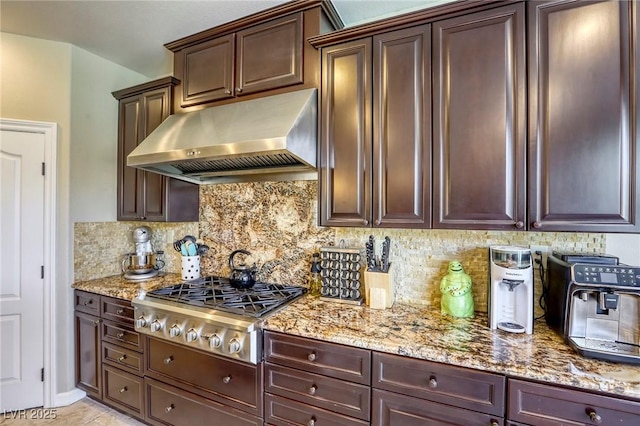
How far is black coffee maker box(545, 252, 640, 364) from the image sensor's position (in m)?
1.17

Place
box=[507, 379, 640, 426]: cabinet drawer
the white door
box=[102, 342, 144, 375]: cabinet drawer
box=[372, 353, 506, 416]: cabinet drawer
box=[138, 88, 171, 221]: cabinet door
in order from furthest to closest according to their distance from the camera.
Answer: box=[138, 88, 171, 221]: cabinet door < the white door < box=[102, 342, 144, 375]: cabinet drawer < box=[372, 353, 506, 416]: cabinet drawer < box=[507, 379, 640, 426]: cabinet drawer

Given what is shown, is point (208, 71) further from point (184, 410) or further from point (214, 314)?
point (184, 410)

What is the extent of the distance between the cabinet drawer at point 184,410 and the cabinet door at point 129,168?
1.43 meters

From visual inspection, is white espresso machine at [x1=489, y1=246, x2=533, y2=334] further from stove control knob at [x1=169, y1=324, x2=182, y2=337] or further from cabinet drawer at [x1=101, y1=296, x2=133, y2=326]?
cabinet drawer at [x1=101, y1=296, x2=133, y2=326]

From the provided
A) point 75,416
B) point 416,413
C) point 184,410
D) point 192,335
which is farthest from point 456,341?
point 75,416

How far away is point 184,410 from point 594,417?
2074 millimetres

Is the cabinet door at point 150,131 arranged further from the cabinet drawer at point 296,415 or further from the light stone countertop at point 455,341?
the cabinet drawer at point 296,415

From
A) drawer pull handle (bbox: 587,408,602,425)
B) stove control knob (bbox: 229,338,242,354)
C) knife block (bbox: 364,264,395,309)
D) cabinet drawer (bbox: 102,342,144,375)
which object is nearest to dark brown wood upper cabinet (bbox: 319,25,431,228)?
knife block (bbox: 364,264,395,309)

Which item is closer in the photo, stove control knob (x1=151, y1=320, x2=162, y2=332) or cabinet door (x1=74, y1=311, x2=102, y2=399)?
stove control knob (x1=151, y1=320, x2=162, y2=332)

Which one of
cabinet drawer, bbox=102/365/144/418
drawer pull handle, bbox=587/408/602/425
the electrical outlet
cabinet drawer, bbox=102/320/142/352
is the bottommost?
cabinet drawer, bbox=102/365/144/418

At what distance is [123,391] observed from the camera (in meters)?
2.13

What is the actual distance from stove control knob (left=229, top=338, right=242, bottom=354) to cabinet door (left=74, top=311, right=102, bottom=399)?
4.73 feet

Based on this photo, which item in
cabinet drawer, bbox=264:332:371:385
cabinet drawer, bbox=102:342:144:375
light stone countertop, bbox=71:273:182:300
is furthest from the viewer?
light stone countertop, bbox=71:273:182:300

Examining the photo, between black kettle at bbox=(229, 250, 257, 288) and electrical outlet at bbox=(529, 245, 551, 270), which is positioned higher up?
electrical outlet at bbox=(529, 245, 551, 270)
